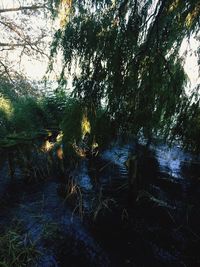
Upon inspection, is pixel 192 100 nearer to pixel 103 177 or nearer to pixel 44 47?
pixel 103 177

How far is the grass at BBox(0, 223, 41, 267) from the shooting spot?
3.48 m

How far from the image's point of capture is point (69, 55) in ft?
12.8

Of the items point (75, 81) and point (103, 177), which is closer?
point (75, 81)

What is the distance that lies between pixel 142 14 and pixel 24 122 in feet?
20.2

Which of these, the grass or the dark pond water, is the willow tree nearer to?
the dark pond water

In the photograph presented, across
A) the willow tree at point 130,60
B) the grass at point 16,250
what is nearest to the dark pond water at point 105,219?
the grass at point 16,250

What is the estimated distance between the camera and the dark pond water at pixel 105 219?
156 inches

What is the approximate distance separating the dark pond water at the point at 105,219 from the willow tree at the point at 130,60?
3.12ft

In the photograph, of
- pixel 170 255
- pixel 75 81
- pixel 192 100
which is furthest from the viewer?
pixel 170 255

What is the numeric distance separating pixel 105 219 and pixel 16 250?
1870 millimetres

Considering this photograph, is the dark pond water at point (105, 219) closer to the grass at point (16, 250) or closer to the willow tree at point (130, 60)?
the grass at point (16, 250)

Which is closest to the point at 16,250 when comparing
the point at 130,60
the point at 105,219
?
the point at 105,219

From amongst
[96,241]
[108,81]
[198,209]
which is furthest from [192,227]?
[108,81]

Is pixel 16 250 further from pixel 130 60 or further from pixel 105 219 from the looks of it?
pixel 130 60
